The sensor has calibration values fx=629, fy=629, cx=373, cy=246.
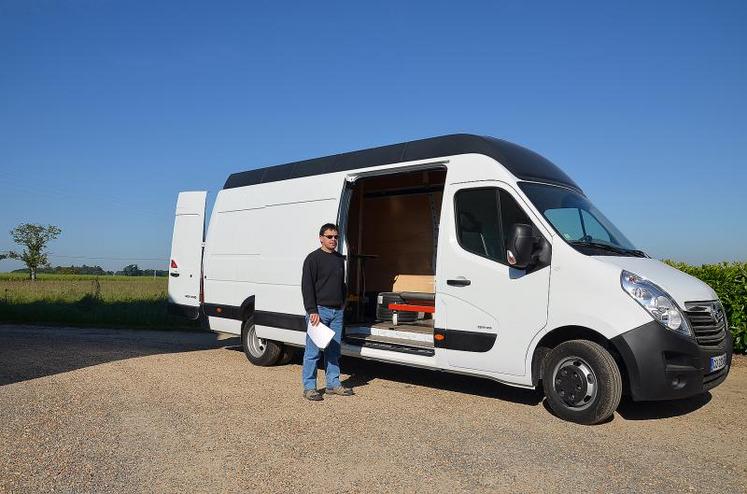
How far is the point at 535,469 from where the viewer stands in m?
4.62

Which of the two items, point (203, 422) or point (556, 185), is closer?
point (203, 422)

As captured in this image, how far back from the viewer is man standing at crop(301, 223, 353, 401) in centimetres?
702

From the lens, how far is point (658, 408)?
659 cm

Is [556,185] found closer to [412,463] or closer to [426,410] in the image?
[426,410]

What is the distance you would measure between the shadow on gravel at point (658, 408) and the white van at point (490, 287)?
649mm

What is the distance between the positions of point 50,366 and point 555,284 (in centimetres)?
709

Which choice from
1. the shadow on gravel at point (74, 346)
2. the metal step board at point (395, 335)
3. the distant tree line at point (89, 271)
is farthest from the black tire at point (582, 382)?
the distant tree line at point (89, 271)

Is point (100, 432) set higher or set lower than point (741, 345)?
lower

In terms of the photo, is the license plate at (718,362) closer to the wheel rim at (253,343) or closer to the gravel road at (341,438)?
the gravel road at (341,438)

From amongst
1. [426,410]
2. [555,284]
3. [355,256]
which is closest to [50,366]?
[355,256]

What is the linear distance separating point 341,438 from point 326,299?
2.01 m

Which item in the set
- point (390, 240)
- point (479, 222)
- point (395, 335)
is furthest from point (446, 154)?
point (390, 240)

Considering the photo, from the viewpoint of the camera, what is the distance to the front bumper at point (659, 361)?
547 centimetres

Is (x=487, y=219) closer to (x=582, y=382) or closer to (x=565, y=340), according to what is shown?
(x=565, y=340)
